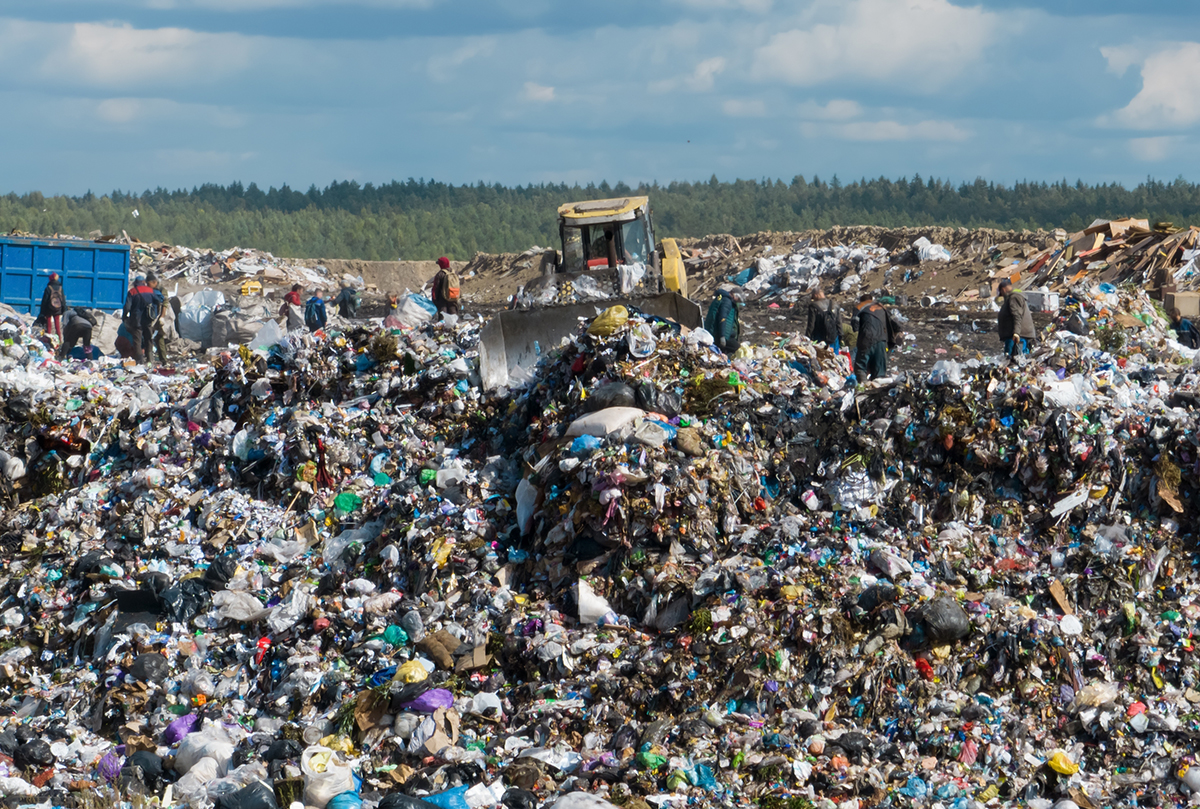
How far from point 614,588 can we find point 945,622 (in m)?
1.70

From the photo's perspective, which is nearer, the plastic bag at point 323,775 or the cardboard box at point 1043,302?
the plastic bag at point 323,775

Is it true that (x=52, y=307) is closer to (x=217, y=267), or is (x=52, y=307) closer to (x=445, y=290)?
(x=445, y=290)

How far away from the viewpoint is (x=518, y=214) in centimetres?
5875

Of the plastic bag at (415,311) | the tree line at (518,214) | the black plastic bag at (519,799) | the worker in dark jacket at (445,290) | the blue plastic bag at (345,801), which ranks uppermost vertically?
the tree line at (518,214)

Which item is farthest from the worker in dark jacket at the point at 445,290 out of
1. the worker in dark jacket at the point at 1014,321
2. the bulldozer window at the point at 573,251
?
the worker in dark jacket at the point at 1014,321

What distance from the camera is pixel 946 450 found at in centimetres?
647

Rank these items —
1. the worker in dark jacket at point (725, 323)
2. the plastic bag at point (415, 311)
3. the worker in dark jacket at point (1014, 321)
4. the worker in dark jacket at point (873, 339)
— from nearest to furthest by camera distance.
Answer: the worker in dark jacket at point (873, 339), the worker in dark jacket at point (1014, 321), the worker in dark jacket at point (725, 323), the plastic bag at point (415, 311)

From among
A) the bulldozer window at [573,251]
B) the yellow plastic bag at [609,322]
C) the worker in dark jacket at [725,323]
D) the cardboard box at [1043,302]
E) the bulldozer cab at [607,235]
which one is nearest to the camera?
the yellow plastic bag at [609,322]

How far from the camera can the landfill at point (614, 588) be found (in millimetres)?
4738

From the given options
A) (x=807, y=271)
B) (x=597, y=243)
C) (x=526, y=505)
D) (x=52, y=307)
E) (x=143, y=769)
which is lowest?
(x=143, y=769)

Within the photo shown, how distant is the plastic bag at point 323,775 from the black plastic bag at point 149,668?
129 centimetres

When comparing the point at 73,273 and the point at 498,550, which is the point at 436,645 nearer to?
the point at 498,550

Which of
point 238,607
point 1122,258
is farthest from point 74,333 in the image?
point 1122,258

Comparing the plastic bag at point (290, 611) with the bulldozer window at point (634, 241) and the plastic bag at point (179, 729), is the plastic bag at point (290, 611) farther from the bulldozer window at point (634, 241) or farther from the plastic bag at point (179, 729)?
the bulldozer window at point (634, 241)
